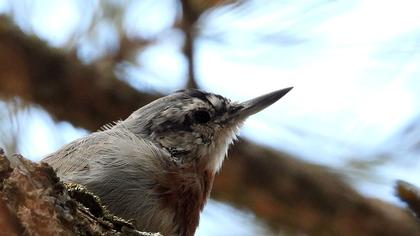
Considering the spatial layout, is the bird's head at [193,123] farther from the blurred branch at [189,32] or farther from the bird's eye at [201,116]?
the blurred branch at [189,32]

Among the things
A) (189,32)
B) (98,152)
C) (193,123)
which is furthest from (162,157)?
(189,32)

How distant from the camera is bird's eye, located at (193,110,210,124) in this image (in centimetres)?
414

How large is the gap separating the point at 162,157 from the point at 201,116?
0.64 metres

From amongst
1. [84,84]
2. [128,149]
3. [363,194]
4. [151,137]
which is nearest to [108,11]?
[84,84]

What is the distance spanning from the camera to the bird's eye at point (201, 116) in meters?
4.14

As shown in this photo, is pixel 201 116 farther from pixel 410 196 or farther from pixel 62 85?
pixel 410 196

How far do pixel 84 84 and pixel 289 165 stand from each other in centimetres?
130

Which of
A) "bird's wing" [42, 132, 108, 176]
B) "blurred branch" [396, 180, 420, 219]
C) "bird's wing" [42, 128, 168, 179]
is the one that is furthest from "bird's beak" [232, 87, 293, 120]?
"blurred branch" [396, 180, 420, 219]

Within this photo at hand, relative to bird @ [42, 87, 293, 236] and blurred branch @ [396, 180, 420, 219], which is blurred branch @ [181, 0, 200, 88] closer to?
bird @ [42, 87, 293, 236]

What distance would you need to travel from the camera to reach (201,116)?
4.16 metres

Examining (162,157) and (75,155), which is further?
(162,157)

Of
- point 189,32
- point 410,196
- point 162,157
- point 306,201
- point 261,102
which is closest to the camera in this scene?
point 410,196

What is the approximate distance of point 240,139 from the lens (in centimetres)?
444

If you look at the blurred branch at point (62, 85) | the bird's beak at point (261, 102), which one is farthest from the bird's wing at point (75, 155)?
the bird's beak at point (261, 102)
